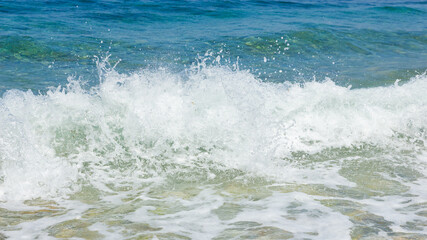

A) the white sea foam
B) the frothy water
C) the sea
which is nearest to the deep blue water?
the sea

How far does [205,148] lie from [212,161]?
34 cm

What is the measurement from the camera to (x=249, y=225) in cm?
337

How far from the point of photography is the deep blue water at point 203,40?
8.50m

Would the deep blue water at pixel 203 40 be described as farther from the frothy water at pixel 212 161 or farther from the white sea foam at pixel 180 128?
the frothy water at pixel 212 161

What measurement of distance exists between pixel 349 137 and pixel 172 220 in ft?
9.56

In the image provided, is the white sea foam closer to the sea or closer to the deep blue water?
the sea

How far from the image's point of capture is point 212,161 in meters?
4.79

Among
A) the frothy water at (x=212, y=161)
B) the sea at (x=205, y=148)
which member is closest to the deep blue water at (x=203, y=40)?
the sea at (x=205, y=148)

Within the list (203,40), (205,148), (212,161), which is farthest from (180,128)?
(203,40)

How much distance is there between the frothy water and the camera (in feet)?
11.2

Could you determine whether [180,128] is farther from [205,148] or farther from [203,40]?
[203,40]

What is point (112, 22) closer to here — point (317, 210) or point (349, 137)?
point (349, 137)

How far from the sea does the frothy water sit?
2cm

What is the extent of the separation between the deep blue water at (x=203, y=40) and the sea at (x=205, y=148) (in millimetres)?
80
